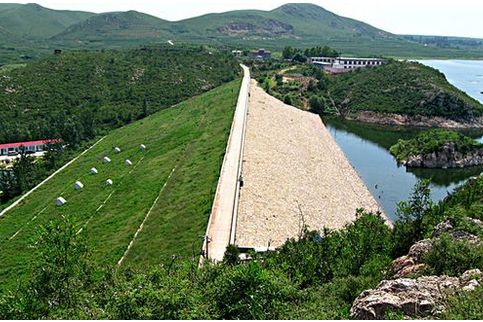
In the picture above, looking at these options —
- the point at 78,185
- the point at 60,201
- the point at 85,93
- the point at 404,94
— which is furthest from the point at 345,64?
the point at 60,201

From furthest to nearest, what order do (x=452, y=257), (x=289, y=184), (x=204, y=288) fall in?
(x=289, y=184)
(x=452, y=257)
(x=204, y=288)

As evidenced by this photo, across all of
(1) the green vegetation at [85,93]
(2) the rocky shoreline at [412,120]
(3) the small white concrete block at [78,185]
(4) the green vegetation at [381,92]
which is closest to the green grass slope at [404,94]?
(4) the green vegetation at [381,92]

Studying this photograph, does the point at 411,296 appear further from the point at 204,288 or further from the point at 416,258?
the point at 204,288

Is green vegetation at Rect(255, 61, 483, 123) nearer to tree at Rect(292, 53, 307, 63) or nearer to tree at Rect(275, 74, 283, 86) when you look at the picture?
tree at Rect(275, 74, 283, 86)

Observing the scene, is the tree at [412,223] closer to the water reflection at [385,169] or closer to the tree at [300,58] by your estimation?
the water reflection at [385,169]

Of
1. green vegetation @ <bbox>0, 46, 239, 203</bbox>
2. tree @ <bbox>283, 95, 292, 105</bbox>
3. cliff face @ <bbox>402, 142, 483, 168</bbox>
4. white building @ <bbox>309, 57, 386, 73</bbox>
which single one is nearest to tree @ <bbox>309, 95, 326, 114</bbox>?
tree @ <bbox>283, 95, 292, 105</bbox>
